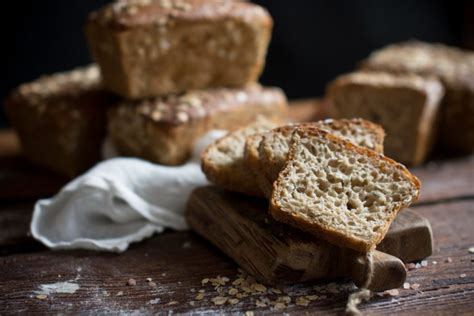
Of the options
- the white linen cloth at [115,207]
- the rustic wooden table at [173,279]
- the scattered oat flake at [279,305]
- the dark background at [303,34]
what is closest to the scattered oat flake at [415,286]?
the rustic wooden table at [173,279]

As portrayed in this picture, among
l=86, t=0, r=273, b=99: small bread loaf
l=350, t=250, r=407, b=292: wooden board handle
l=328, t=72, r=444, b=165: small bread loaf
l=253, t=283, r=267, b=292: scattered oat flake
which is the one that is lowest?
l=253, t=283, r=267, b=292: scattered oat flake

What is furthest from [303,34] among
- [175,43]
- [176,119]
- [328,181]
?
[328,181]

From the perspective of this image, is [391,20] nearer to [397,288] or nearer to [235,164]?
[235,164]

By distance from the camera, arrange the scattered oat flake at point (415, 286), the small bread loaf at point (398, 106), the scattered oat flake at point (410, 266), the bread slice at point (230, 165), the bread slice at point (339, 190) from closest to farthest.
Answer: the bread slice at point (339, 190) < the scattered oat flake at point (415, 286) < the scattered oat flake at point (410, 266) < the bread slice at point (230, 165) < the small bread loaf at point (398, 106)

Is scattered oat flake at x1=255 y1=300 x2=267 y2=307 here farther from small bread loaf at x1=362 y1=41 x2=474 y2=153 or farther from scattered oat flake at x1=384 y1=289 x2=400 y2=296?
small bread loaf at x1=362 y1=41 x2=474 y2=153

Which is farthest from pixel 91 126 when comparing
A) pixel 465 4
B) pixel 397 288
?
pixel 465 4

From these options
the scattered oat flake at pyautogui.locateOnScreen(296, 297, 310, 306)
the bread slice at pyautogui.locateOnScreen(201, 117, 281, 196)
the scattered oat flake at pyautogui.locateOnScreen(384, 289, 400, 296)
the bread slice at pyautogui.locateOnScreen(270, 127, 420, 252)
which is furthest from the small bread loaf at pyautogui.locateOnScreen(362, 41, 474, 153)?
the scattered oat flake at pyautogui.locateOnScreen(296, 297, 310, 306)

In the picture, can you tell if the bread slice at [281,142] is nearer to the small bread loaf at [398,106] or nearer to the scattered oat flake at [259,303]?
the scattered oat flake at [259,303]
